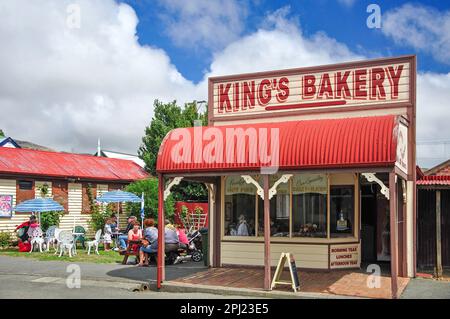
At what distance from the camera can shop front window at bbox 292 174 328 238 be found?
13977mm

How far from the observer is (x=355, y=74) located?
1374 centimetres

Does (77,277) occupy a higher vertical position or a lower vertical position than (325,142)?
lower

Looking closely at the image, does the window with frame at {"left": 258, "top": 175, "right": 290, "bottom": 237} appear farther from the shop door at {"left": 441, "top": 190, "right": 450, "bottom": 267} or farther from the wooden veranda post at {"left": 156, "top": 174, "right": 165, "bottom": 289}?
the shop door at {"left": 441, "top": 190, "right": 450, "bottom": 267}

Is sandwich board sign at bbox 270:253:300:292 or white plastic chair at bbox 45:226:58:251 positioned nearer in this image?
sandwich board sign at bbox 270:253:300:292

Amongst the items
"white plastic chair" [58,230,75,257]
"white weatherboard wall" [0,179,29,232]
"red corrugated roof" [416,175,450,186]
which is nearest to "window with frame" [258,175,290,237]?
"red corrugated roof" [416,175,450,186]

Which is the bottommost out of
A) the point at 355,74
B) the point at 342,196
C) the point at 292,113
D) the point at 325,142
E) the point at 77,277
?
the point at 77,277

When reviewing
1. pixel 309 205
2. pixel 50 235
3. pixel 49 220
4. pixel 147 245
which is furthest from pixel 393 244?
pixel 49 220

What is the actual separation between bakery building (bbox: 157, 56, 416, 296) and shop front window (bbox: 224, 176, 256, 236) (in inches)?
1.1

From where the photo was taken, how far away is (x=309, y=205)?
14.1 meters

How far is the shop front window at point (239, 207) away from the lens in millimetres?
14766

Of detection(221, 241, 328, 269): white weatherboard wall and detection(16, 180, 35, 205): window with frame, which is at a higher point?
detection(16, 180, 35, 205): window with frame
